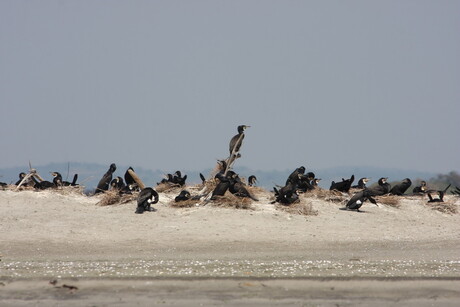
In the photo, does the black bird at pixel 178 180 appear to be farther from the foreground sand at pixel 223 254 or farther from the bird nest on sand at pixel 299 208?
the bird nest on sand at pixel 299 208

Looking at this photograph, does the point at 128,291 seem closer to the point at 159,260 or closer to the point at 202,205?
the point at 159,260

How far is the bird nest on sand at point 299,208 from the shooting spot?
21.1m

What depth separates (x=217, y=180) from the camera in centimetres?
2252

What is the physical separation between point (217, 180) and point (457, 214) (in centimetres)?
715

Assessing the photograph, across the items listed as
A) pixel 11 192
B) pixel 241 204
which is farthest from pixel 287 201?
pixel 11 192

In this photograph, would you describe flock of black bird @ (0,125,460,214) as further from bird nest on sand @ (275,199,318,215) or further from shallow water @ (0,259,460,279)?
shallow water @ (0,259,460,279)

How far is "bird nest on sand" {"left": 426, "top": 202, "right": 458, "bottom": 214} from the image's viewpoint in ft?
76.3

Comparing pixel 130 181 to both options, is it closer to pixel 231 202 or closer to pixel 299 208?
pixel 231 202

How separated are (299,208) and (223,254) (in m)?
4.59

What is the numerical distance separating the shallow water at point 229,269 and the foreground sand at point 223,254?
20 mm

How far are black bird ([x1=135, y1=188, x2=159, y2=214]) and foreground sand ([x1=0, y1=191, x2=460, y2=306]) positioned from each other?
13.4 inches

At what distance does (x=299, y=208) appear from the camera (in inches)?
840

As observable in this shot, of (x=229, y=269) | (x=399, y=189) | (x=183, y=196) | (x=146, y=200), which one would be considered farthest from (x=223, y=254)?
(x=399, y=189)

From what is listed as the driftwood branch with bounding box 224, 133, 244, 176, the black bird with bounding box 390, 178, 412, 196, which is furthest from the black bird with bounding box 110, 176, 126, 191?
the black bird with bounding box 390, 178, 412, 196
